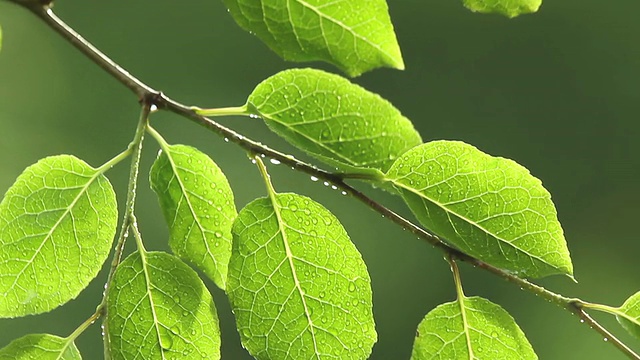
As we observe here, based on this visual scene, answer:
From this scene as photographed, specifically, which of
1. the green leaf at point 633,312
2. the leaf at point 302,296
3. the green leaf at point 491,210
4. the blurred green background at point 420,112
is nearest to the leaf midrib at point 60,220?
the leaf at point 302,296

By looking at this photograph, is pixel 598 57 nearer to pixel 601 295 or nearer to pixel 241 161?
pixel 601 295

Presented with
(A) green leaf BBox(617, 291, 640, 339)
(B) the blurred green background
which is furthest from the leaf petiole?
(B) the blurred green background

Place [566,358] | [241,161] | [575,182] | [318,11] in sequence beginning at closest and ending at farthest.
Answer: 1. [318,11]
2. [241,161]
3. [566,358]
4. [575,182]

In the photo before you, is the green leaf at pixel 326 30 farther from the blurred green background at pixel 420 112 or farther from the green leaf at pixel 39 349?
the blurred green background at pixel 420 112

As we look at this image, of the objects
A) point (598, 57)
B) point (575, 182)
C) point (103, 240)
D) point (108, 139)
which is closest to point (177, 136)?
point (108, 139)

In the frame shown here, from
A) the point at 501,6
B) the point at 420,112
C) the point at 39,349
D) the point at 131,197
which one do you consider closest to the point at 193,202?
the point at 131,197

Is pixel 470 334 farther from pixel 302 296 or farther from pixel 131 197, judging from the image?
pixel 131 197

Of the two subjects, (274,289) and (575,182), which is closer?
(274,289)
